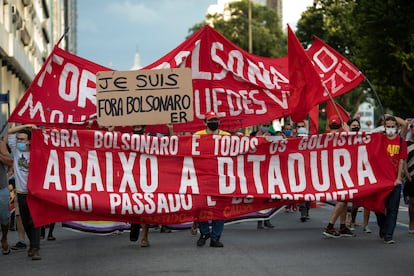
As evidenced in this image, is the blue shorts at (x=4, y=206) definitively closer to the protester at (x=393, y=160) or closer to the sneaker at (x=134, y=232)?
the sneaker at (x=134, y=232)

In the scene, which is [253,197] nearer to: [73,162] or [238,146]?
[238,146]

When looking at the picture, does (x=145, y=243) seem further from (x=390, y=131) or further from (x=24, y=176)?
(x=390, y=131)

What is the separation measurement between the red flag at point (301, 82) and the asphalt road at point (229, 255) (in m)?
1.80

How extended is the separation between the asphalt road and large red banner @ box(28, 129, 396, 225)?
0.54m

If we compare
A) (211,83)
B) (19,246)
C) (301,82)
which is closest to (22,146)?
(19,246)

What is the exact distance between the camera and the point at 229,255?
32.3 ft

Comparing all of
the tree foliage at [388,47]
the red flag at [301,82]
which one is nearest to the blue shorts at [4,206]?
the red flag at [301,82]

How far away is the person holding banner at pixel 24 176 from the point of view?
10.0m

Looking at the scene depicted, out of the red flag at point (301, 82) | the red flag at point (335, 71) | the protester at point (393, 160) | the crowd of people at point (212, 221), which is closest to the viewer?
the crowd of people at point (212, 221)

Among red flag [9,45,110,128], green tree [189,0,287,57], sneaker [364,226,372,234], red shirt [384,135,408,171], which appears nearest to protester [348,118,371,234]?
sneaker [364,226,372,234]

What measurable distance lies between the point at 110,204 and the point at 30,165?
1.05 metres

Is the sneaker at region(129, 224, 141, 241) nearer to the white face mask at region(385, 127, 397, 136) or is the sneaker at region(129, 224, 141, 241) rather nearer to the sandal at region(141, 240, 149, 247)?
the sandal at region(141, 240, 149, 247)

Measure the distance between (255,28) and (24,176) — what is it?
215ft

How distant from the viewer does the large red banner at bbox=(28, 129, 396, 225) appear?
10.1 m
